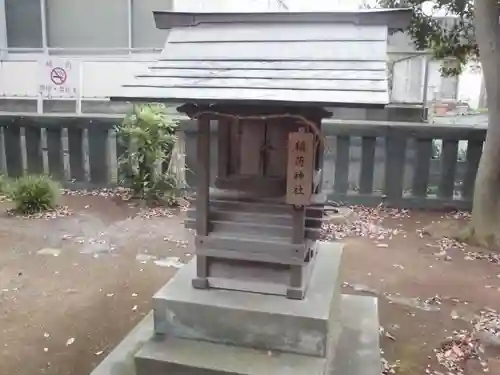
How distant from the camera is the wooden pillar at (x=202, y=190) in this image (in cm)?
275

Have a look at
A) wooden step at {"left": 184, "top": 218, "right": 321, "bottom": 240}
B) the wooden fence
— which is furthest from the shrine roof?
the wooden fence

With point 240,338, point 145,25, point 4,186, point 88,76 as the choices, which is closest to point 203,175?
point 240,338

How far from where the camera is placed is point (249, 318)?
2.75 m

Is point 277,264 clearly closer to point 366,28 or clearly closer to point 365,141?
point 366,28

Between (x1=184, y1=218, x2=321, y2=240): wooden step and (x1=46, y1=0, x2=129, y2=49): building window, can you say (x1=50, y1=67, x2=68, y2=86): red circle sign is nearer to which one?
(x1=46, y1=0, x2=129, y2=49): building window

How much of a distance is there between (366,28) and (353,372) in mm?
1968

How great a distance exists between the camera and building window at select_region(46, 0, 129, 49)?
→ 33.5 feet

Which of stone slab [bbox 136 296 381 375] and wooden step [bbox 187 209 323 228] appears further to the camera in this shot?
wooden step [bbox 187 209 323 228]

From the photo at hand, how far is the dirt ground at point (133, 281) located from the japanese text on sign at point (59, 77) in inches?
95.6

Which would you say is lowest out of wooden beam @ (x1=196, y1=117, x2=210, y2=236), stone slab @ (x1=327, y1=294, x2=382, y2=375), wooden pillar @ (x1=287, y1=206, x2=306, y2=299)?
stone slab @ (x1=327, y1=294, x2=382, y2=375)

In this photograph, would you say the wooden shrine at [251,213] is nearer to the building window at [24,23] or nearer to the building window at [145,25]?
the building window at [145,25]

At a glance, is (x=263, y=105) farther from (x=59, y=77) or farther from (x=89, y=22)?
(x=89, y=22)

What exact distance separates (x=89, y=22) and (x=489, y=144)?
27.0 feet

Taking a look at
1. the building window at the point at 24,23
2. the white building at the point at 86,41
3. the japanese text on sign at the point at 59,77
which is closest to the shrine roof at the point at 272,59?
the japanese text on sign at the point at 59,77
